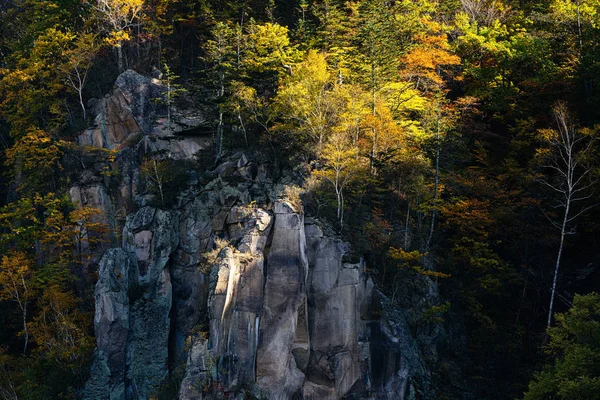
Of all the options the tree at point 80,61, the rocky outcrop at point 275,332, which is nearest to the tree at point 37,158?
the tree at point 80,61

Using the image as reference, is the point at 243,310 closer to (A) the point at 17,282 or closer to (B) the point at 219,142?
(B) the point at 219,142

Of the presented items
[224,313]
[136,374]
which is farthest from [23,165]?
[224,313]

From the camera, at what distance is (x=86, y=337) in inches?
1180

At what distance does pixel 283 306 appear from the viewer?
23.8 m

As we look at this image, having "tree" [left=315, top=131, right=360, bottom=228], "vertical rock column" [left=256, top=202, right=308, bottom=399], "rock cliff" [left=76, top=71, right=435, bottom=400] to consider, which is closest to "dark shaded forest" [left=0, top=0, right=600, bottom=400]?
"tree" [left=315, top=131, right=360, bottom=228]

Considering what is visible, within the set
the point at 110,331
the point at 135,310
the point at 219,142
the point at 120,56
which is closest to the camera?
the point at 110,331

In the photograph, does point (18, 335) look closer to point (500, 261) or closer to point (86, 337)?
point (86, 337)

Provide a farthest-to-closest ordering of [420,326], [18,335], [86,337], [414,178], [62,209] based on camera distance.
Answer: [62,209], [18,335], [86,337], [414,178], [420,326]

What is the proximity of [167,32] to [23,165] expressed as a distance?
Answer: 47.9 feet

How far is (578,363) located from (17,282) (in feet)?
102

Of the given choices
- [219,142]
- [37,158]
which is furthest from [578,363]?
[37,158]

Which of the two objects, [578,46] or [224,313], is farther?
[578,46]

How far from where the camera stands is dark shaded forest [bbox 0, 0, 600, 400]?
87.8 feet

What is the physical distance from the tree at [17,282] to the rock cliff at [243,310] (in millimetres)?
6524
